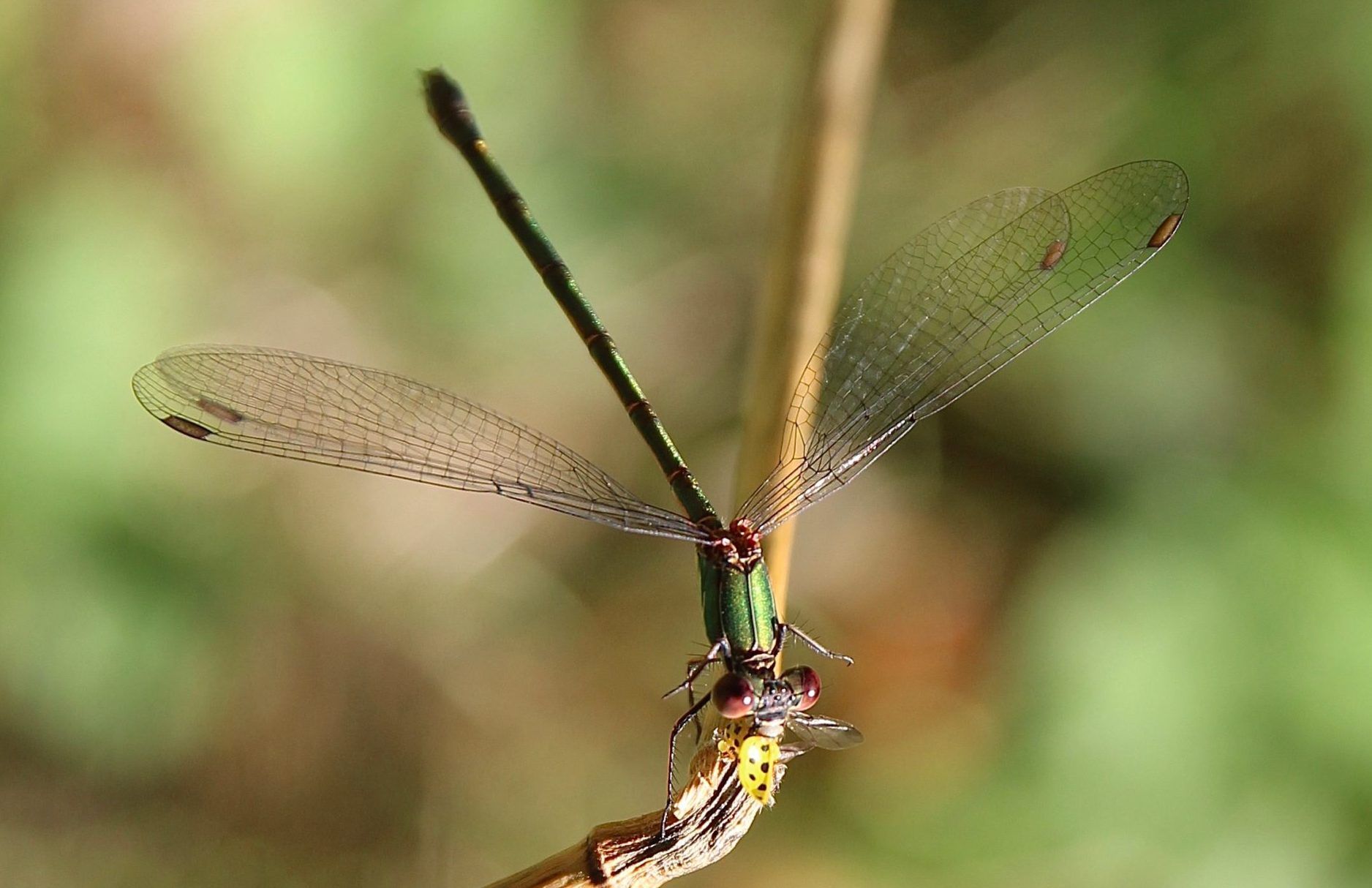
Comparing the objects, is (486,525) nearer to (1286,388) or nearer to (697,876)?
(697,876)

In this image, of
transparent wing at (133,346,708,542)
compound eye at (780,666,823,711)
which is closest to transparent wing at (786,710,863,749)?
compound eye at (780,666,823,711)

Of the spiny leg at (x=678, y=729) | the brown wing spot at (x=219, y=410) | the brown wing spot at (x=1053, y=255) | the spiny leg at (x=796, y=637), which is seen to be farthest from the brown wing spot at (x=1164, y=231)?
the brown wing spot at (x=219, y=410)

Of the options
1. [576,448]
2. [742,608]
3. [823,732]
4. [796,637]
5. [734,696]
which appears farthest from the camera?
[576,448]

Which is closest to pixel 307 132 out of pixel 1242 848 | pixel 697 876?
pixel 697 876

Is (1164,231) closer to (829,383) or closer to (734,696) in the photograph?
(829,383)

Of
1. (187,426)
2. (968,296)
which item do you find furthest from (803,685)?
(187,426)
